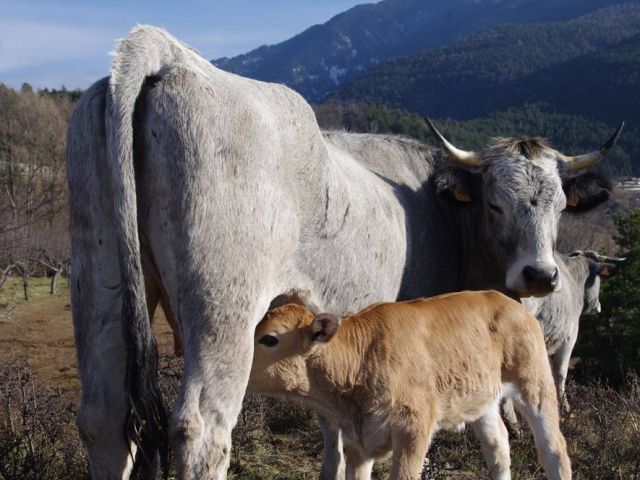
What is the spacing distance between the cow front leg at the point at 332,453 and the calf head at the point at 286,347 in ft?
2.93

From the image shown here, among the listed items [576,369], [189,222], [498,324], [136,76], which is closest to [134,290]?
[189,222]

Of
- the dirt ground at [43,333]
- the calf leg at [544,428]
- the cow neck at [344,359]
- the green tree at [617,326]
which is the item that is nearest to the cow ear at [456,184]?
the calf leg at [544,428]

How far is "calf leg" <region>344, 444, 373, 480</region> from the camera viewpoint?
455 centimetres

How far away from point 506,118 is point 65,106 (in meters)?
135

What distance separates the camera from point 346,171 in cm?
488

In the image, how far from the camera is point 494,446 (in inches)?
208

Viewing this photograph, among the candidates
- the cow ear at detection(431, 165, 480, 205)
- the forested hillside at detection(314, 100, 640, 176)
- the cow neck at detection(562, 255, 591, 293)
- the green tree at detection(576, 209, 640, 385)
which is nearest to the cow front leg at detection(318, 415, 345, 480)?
the cow ear at detection(431, 165, 480, 205)

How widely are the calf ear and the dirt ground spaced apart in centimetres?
890

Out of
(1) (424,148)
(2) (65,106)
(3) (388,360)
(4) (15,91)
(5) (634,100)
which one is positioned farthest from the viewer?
(5) (634,100)

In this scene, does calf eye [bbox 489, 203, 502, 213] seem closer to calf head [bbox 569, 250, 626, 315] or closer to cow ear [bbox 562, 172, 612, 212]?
cow ear [bbox 562, 172, 612, 212]

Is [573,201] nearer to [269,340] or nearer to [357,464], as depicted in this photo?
[357,464]

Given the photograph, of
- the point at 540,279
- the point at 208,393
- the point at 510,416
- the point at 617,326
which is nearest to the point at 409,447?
the point at 208,393

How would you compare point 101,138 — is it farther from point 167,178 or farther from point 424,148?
point 424,148

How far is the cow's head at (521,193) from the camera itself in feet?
18.0
